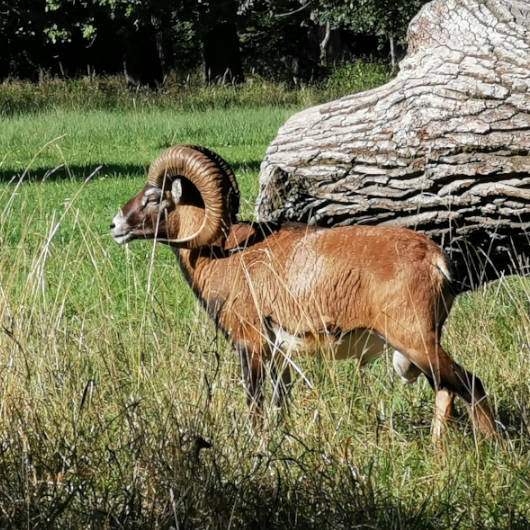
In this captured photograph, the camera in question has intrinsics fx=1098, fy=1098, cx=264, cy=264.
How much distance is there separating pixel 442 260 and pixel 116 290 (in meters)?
3.62

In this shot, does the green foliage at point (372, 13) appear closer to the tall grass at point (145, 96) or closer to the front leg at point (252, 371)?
the tall grass at point (145, 96)

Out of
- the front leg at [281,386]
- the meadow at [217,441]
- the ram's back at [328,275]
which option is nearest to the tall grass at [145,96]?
the ram's back at [328,275]

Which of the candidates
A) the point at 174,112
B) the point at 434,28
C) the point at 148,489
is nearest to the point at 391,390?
the point at 148,489

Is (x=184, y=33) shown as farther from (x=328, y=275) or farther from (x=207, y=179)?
(x=328, y=275)

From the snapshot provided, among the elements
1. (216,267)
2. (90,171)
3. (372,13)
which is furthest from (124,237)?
(372,13)

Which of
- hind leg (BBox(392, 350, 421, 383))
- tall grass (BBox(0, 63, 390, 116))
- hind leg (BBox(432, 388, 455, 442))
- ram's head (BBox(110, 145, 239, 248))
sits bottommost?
tall grass (BBox(0, 63, 390, 116))

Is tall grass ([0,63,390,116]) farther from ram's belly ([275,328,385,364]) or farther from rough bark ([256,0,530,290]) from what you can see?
ram's belly ([275,328,385,364])

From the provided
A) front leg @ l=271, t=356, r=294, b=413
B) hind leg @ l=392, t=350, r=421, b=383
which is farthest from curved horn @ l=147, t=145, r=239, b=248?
hind leg @ l=392, t=350, r=421, b=383

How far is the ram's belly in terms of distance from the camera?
208 inches

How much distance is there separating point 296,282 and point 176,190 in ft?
3.00

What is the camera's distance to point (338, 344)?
17.3ft

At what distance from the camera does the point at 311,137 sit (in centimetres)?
691

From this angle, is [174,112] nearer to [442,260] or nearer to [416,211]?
[416,211]

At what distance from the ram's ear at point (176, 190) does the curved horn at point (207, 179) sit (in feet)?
0.17
